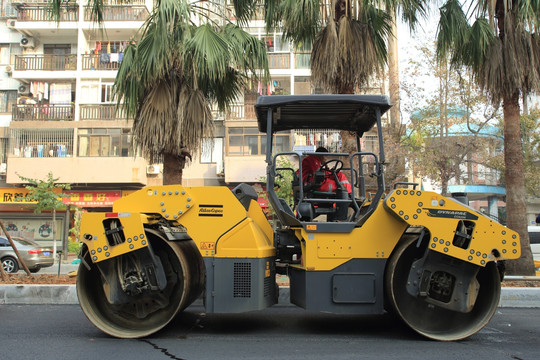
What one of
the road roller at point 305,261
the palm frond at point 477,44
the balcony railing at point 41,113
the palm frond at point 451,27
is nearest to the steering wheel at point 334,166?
the road roller at point 305,261

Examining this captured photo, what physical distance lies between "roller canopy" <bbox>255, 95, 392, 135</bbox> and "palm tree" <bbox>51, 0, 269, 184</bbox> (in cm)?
317

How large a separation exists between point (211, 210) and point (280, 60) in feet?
75.1

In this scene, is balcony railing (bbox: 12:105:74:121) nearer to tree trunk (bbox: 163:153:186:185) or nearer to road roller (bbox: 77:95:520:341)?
tree trunk (bbox: 163:153:186:185)

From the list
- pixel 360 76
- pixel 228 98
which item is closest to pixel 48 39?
pixel 228 98

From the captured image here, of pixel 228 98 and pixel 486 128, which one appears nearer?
pixel 228 98

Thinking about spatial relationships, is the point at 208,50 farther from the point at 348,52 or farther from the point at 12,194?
the point at 12,194

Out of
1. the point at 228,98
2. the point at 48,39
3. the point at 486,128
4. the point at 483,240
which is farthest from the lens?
the point at 48,39

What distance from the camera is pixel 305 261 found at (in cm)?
536

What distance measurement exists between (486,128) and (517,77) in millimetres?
15090

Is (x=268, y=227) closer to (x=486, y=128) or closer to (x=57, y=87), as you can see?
(x=486, y=128)

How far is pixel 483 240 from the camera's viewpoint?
5.07 meters

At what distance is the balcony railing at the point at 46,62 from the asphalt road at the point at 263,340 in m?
24.1

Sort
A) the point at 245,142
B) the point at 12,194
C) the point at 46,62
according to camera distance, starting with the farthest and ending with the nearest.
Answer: the point at 46,62, the point at 12,194, the point at 245,142

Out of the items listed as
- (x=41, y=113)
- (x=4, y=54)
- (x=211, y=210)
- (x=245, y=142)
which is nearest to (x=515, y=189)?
→ (x=211, y=210)
